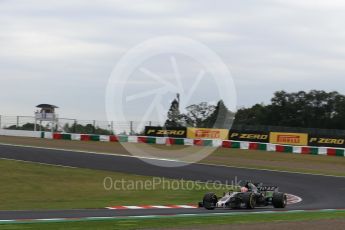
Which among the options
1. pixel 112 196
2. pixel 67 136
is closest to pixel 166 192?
pixel 112 196

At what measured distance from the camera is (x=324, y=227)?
1120 cm

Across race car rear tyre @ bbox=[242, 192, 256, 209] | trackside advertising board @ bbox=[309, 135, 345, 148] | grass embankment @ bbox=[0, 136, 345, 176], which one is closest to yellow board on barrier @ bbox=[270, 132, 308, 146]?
trackside advertising board @ bbox=[309, 135, 345, 148]

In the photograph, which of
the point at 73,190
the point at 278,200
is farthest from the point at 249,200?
the point at 73,190

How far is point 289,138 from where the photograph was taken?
157ft

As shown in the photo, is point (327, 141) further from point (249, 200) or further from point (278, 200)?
point (249, 200)

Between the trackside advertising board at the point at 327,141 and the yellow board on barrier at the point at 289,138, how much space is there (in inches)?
29.9

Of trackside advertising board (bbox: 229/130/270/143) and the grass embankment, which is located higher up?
trackside advertising board (bbox: 229/130/270/143)

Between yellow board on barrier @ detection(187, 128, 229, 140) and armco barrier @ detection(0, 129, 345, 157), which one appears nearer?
armco barrier @ detection(0, 129, 345, 157)

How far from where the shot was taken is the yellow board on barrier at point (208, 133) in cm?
4997

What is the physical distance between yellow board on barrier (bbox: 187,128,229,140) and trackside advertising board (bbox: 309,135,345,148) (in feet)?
24.2

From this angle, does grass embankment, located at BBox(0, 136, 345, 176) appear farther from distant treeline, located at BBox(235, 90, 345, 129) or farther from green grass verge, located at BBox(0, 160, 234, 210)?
distant treeline, located at BBox(235, 90, 345, 129)

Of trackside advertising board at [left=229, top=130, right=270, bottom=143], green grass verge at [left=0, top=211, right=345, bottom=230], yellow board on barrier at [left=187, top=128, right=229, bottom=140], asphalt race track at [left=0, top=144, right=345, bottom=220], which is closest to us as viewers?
green grass verge at [left=0, top=211, right=345, bottom=230]

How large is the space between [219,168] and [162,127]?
21580mm

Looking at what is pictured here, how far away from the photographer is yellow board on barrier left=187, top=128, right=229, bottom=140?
164 feet
